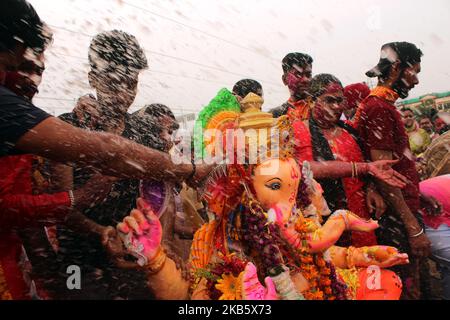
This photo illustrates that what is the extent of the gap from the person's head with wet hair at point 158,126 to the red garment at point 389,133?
1425 millimetres

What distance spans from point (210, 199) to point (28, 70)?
1.08 m

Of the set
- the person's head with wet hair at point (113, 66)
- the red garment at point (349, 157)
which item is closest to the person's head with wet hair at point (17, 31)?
the person's head with wet hair at point (113, 66)

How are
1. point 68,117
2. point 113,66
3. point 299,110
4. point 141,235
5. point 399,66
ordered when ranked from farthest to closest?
1. point 299,110
2. point 399,66
3. point 68,117
4. point 113,66
5. point 141,235

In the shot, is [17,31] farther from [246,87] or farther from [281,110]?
[246,87]

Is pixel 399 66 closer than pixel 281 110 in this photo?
Yes

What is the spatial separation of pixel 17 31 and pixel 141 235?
1.06 metres

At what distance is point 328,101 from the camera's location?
3180mm

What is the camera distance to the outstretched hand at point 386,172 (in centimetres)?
305

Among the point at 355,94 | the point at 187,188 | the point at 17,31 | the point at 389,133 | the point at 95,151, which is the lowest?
the point at 187,188

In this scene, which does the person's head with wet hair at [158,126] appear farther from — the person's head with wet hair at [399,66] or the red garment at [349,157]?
the person's head with wet hair at [399,66]

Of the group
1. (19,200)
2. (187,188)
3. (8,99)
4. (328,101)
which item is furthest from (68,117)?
(328,101)

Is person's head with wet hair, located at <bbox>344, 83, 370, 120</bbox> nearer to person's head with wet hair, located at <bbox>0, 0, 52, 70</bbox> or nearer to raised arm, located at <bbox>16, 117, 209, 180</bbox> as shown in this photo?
raised arm, located at <bbox>16, 117, 209, 180</bbox>

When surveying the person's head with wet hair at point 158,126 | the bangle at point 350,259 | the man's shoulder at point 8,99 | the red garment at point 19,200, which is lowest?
the bangle at point 350,259
